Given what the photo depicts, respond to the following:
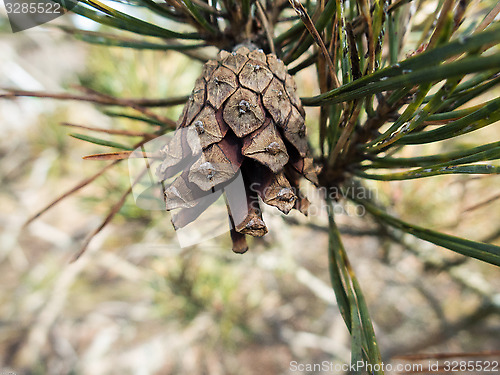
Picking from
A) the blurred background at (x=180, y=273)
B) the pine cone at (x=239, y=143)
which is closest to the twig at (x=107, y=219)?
the pine cone at (x=239, y=143)

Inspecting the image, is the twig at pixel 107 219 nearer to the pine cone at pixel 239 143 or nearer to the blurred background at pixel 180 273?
the pine cone at pixel 239 143

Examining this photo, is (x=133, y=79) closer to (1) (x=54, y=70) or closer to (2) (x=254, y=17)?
(2) (x=254, y=17)

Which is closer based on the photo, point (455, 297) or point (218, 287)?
point (218, 287)

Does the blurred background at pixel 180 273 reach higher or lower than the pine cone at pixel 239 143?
lower

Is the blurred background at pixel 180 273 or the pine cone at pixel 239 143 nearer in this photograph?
the pine cone at pixel 239 143

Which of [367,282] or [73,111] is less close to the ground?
[73,111]

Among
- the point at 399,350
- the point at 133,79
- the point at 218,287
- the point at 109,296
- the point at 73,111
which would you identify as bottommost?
the point at 109,296

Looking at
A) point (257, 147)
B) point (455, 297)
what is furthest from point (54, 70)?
point (455, 297)
